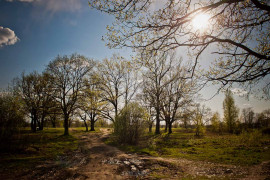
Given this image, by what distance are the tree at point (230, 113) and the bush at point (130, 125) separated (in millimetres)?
30787

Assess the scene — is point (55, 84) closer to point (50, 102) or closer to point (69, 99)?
point (69, 99)

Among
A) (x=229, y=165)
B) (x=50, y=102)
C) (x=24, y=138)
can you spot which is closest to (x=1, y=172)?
(x=24, y=138)

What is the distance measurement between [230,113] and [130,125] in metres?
32.8

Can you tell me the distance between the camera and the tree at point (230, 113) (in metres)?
34.2

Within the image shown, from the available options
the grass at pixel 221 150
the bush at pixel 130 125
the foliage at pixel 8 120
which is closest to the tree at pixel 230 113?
the grass at pixel 221 150

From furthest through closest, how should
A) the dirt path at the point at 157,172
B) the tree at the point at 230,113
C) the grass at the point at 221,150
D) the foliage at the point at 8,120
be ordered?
the tree at the point at 230,113
the foliage at the point at 8,120
the grass at the point at 221,150
the dirt path at the point at 157,172

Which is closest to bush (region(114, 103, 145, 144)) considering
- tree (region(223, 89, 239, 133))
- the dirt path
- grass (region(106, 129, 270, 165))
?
grass (region(106, 129, 270, 165))

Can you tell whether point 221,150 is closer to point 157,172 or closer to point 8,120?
point 157,172

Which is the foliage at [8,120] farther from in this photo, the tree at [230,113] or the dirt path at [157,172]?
the tree at [230,113]

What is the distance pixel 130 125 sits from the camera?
14484 millimetres

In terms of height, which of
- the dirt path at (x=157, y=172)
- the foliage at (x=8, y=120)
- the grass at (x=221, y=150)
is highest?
the foliage at (x=8, y=120)

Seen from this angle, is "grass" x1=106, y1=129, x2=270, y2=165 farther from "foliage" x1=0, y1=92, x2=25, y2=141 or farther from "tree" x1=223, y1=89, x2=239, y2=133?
"tree" x1=223, y1=89, x2=239, y2=133

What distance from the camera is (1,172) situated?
620cm

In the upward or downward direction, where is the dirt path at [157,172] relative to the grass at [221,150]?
upward
